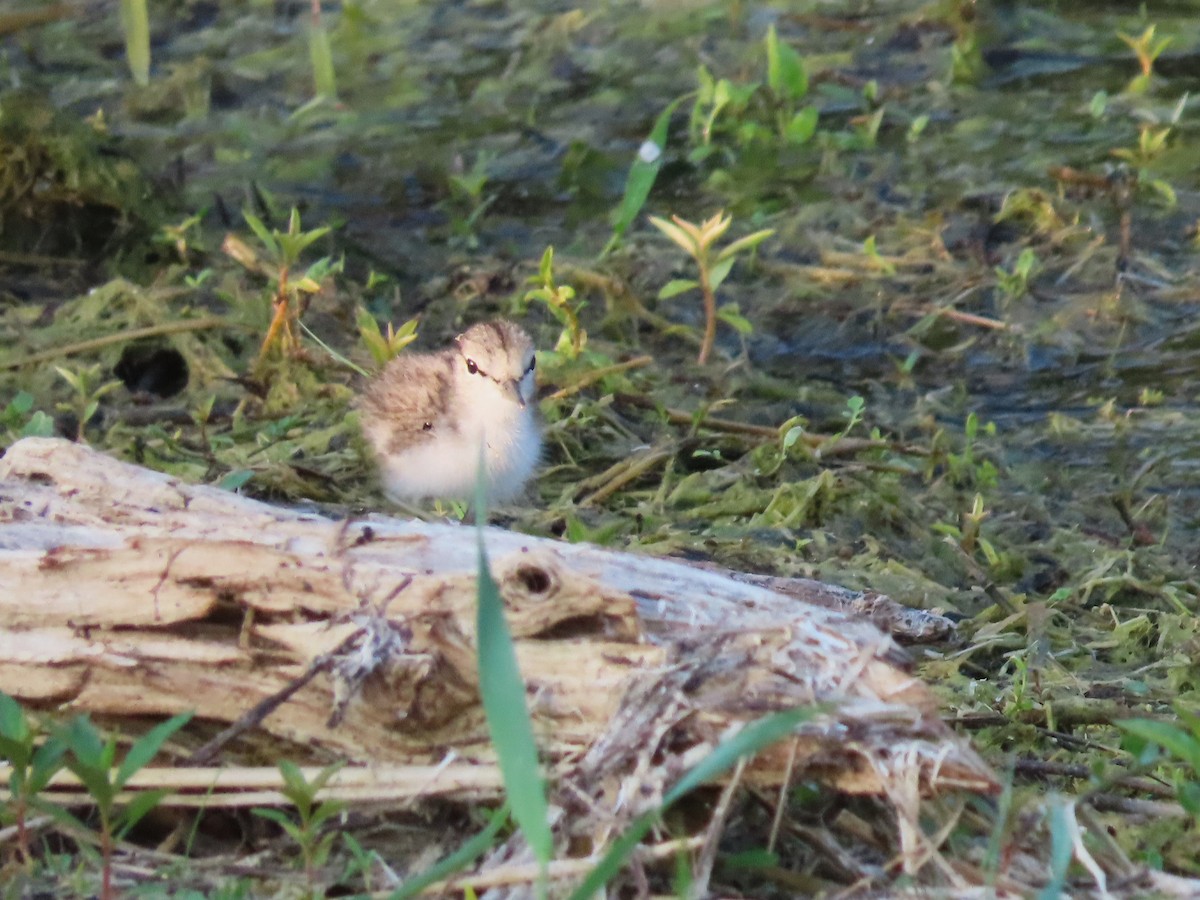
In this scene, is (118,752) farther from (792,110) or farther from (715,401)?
(792,110)

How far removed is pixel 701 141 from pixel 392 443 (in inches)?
155

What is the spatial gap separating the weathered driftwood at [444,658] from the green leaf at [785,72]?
19.0 feet

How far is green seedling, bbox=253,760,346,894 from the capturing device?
2561 mm

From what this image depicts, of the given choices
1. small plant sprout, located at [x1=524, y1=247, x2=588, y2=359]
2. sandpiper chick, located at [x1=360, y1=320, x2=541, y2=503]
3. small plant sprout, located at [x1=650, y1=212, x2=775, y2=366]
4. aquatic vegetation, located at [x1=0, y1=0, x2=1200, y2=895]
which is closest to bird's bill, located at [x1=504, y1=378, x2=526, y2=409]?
sandpiper chick, located at [x1=360, y1=320, x2=541, y2=503]

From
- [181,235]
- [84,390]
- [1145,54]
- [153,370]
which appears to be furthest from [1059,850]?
[1145,54]

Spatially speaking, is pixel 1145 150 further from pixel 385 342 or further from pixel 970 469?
pixel 385 342

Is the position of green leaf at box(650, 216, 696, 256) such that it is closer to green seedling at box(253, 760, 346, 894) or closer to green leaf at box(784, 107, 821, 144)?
green leaf at box(784, 107, 821, 144)

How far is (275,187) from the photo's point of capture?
329 inches

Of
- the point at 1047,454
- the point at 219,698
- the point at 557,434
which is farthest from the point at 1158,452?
the point at 219,698

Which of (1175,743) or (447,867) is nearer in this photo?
(447,867)

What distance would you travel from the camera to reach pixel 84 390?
5.67 m

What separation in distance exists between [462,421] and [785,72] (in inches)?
159

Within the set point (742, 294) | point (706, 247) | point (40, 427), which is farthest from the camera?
point (742, 294)

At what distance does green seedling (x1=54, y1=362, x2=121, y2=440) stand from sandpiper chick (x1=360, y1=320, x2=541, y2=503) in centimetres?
97
